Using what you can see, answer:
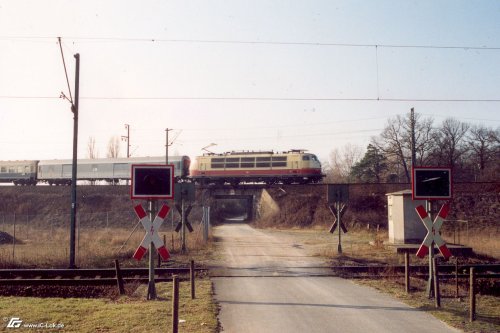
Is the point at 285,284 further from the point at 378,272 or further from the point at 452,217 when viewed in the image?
the point at 452,217

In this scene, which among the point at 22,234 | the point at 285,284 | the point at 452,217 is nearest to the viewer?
the point at 285,284

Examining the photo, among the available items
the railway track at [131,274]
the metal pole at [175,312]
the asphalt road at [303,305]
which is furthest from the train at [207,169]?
the metal pole at [175,312]

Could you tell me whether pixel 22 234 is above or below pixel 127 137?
below

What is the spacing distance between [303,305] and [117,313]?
3.68 m

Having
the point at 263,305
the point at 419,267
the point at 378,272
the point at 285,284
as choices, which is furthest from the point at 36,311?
the point at 419,267

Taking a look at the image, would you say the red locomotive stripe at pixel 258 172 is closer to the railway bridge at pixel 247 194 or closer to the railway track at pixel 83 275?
the railway bridge at pixel 247 194

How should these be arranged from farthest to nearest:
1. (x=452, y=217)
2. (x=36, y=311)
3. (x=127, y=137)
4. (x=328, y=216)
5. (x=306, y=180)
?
(x=127, y=137) < (x=306, y=180) < (x=328, y=216) < (x=452, y=217) < (x=36, y=311)

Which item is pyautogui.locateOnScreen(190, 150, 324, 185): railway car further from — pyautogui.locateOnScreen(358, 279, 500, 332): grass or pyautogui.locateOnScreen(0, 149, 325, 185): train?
pyautogui.locateOnScreen(358, 279, 500, 332): grass

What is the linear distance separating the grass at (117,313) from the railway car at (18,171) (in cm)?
4408

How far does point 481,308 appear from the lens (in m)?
9.21

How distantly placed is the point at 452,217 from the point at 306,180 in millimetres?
12780

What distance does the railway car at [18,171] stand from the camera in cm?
4953

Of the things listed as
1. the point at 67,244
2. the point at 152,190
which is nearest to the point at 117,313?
the point at 152,190

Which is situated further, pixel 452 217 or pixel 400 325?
pixel 452 217
